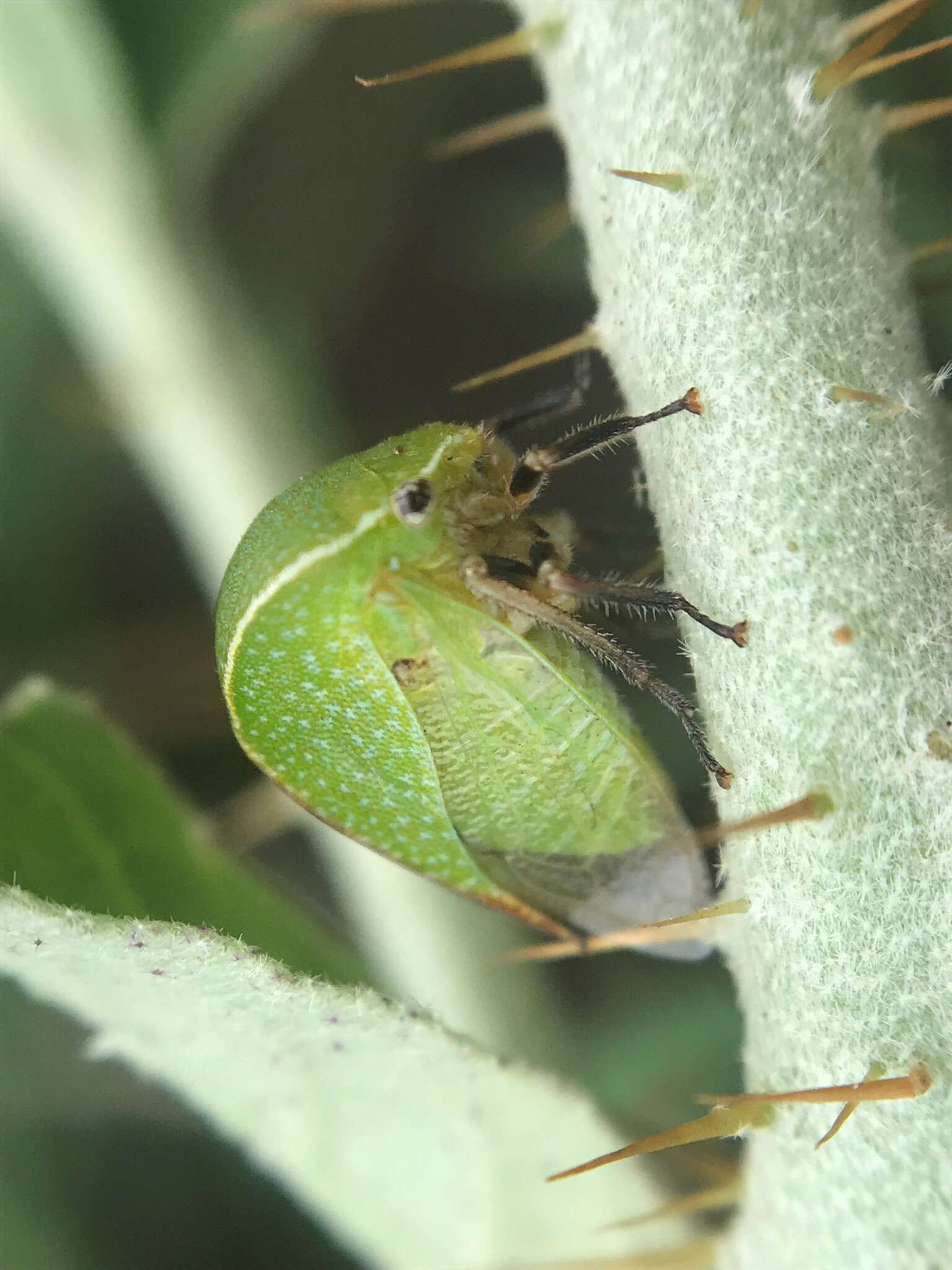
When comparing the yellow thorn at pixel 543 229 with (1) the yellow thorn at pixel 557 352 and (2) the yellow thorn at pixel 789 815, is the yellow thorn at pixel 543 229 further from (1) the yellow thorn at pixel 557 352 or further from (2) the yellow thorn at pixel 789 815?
(2) the yellow thorn at pixel 789 815

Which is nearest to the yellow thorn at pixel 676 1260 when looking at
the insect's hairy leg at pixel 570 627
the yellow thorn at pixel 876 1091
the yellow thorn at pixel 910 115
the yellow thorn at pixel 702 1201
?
the yellow thorn at pixel 702 1201

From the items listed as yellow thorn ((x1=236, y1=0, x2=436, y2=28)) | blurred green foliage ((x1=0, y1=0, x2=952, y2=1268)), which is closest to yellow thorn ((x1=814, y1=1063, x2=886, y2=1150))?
blurred green foliage ((x1=0, y1=0, x2=952, y2=1268))

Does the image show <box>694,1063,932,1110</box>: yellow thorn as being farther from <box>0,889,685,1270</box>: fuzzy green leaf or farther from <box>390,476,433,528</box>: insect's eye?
<box>390,476,433,528</box>: insect's eye

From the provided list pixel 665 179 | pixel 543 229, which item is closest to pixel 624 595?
pixel 665 179

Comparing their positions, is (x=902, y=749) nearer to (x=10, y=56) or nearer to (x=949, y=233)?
(x=949, y=233)

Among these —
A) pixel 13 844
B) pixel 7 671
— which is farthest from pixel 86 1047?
pixel 7 671

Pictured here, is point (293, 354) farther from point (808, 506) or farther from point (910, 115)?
point (808, 506)
